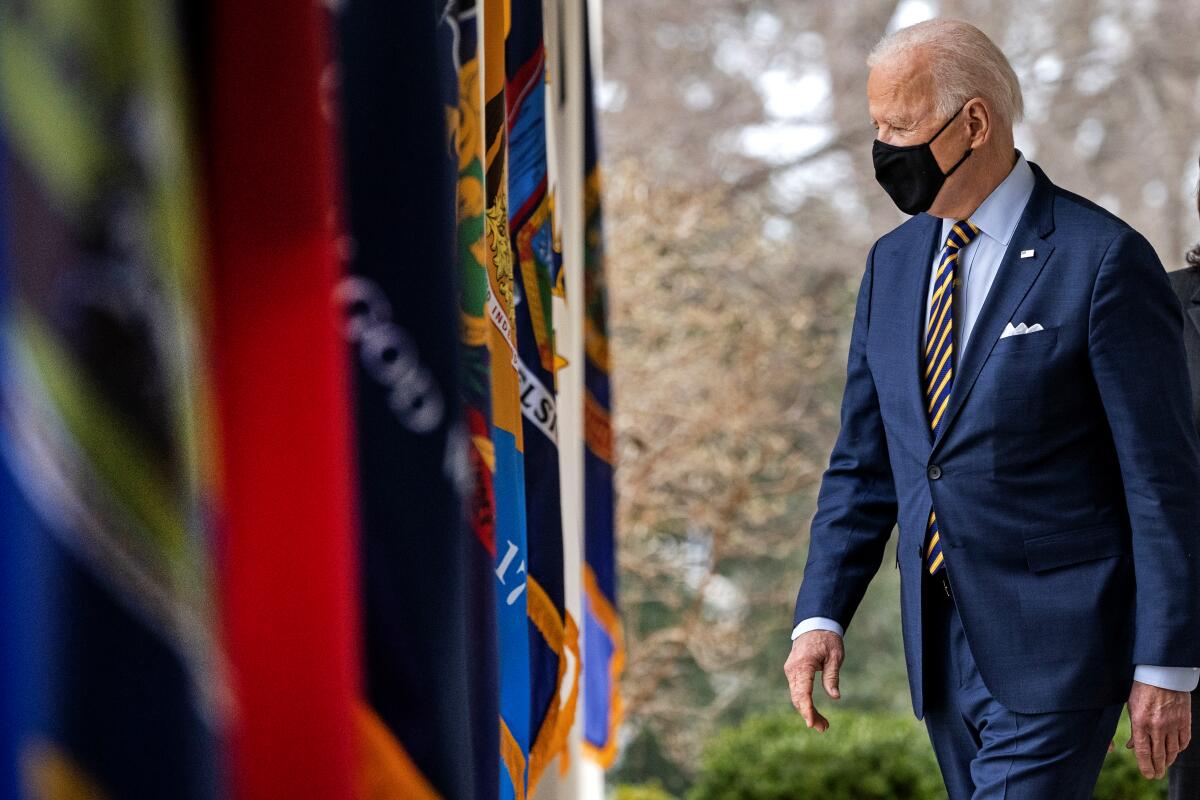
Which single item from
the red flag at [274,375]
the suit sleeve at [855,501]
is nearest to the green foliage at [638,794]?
the suit sleeve at [855,501]

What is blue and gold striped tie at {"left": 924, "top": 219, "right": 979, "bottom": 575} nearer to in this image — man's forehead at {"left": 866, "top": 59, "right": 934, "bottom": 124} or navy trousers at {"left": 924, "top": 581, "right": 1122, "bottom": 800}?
navy trousers at {"left": 924, "top": 581, "right": 1122, "bottom": 800}

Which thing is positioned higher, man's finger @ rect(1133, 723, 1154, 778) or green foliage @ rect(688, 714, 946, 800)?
man's finger @ rect(1133, 723, 1154, 778)

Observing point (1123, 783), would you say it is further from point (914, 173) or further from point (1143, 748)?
point (914, 173)

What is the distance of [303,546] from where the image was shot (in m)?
0.84

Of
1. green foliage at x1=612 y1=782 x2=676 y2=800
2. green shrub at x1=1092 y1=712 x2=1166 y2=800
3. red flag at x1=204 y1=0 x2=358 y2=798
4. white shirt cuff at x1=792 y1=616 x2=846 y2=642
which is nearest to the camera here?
red flag at x1=204 y1=0 x2=358 y2=798

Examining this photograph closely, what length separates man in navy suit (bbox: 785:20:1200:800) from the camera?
1805 mm

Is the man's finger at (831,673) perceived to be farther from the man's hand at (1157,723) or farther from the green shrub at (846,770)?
the green shrub at (846,770)

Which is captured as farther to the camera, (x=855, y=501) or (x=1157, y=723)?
(x=855, y=501)

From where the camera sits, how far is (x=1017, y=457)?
189 cm

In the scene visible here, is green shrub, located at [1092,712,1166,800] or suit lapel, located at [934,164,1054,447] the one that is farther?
green shrub, located at [1092,712,1166,800]

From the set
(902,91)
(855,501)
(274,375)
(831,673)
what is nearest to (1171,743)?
(831,673)

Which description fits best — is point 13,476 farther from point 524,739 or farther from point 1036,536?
point 1036,536

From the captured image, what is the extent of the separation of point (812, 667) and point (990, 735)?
0.30 m

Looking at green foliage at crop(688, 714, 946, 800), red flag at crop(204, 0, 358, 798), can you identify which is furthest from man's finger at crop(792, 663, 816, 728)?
green foliage at crop(688, 714, 946, 800)
